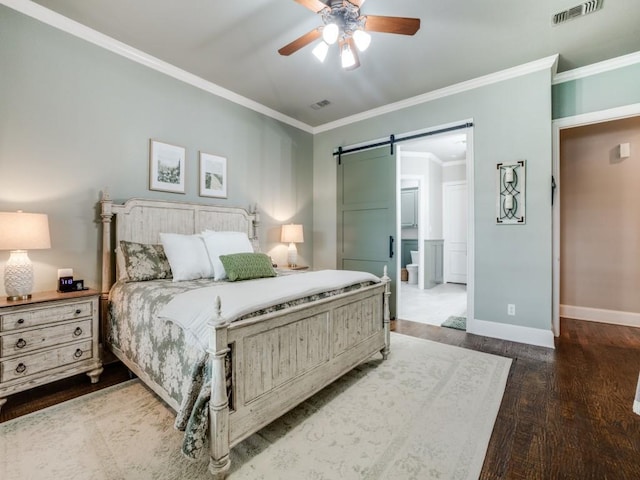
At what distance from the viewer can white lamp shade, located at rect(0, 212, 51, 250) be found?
201 cm

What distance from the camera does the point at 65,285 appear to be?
2.39 metres

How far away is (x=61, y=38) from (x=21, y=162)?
1.12 meters

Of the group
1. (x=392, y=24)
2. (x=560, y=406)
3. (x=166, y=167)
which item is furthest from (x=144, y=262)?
(x=560, y=406)

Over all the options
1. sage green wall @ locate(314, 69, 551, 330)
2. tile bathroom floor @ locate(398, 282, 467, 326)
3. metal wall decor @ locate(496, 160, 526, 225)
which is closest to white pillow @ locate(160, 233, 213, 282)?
tile bathroom floor @ locate(398, 282, 467, 326)

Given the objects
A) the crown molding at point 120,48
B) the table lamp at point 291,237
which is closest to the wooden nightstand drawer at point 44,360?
the table lamp at point 291,237

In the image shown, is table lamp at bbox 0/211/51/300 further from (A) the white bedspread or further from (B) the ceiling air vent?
(B) the ceiling air vent

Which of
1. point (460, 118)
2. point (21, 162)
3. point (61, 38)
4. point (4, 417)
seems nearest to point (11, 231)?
point (21, 162)

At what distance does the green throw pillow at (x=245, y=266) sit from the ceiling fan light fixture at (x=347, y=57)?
5.81ft

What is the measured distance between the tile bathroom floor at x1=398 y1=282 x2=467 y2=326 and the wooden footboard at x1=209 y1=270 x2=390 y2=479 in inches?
79.3

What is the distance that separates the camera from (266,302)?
1.69 meters

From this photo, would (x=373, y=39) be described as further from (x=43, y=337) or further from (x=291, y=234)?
(x=43, y=337)

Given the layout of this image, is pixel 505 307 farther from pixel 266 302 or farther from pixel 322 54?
pixel 322 54

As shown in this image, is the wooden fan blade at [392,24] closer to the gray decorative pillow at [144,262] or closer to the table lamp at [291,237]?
the gray decorative pillow at [144,262]

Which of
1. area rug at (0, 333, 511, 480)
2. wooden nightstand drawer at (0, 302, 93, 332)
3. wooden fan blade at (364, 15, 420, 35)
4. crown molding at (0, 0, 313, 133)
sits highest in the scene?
crown molding at (0, 0, 313, 133)
